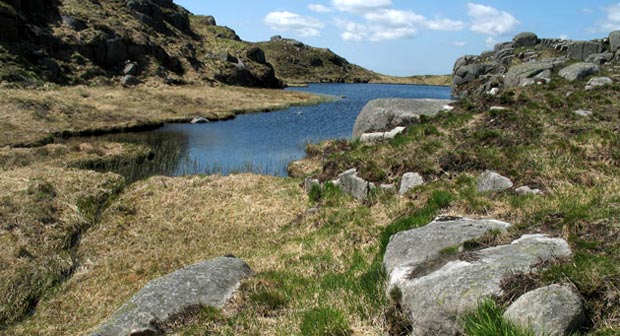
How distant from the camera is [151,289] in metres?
9.61

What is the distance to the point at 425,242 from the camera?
8555mm

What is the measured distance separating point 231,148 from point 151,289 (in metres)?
32.4

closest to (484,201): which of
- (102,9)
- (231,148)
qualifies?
(231,148)

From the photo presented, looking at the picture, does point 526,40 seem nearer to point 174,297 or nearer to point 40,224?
point 40,224

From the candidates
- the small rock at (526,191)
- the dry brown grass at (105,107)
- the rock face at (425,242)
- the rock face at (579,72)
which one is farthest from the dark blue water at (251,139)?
the rock face at (425,242)

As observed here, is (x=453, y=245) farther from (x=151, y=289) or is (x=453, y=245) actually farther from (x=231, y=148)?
(x=231, y=148)

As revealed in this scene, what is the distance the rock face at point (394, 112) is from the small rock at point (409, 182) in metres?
10.4

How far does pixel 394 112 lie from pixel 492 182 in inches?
606

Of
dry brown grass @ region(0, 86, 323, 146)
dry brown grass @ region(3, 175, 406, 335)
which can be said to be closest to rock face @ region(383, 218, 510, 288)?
dry brown grass @ region(3, 175, 406, 335)

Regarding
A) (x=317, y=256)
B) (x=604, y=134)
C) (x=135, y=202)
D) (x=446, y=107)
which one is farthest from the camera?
(x=446, y=107)

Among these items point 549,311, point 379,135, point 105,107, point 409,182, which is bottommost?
point 105,107

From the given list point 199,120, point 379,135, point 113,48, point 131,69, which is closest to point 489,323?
point 379,135

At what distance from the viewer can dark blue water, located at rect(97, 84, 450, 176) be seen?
110 ft

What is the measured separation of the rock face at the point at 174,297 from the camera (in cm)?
856
